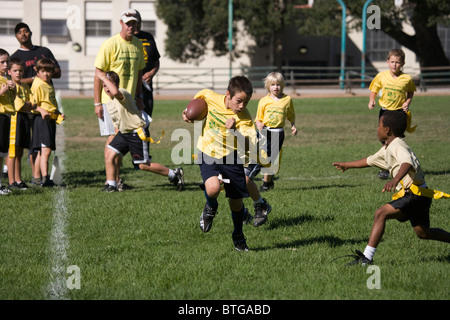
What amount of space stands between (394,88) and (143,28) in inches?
1513

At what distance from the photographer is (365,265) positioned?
5.64 m

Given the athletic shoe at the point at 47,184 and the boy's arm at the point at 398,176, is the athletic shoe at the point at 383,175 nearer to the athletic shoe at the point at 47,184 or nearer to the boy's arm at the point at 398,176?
the athletic shoe at the point at 47,184

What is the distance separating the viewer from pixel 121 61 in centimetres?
963

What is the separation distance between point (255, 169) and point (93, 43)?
4108cm

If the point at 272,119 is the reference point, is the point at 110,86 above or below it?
above

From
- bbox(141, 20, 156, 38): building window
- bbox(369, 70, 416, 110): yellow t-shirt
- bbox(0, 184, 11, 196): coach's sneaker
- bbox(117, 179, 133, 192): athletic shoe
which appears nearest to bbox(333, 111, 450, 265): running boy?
bbox(117, 179, 133, 192): athletic shoe

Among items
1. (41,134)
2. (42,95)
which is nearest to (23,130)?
(41,134)

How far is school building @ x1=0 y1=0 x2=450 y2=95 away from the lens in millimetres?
46500

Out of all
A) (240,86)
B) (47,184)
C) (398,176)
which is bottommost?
(47,184)

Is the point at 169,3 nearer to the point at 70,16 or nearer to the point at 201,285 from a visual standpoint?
the point at 70,16

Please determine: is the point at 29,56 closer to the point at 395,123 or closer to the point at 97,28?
the point at 395,123

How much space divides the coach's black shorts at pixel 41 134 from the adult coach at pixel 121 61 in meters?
0.81

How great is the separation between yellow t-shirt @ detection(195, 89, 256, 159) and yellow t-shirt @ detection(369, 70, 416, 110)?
4929 millimetres

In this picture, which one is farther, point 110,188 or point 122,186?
point 122,186
